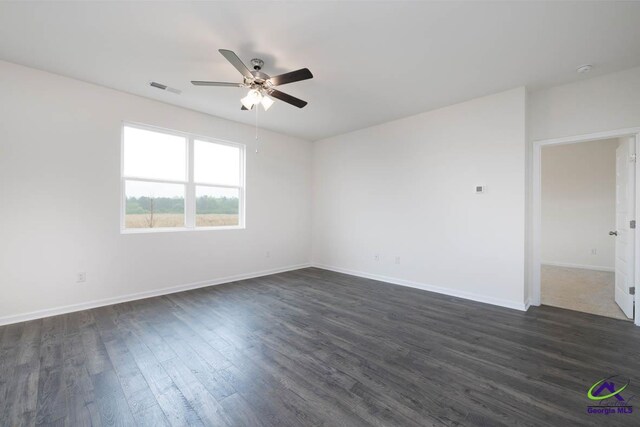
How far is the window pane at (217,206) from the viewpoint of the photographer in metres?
4.53

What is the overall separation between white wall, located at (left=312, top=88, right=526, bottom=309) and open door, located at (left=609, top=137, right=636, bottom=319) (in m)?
1.06

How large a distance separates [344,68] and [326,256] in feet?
12.7

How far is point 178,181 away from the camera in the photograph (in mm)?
4238

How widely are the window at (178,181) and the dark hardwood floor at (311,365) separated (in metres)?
1.35

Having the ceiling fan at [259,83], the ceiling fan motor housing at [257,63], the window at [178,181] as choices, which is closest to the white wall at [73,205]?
the window at [178,181]

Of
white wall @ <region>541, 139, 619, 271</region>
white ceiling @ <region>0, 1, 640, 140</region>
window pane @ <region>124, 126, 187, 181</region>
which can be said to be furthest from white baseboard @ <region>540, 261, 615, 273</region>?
window pane @ <region>124, 126, 187, 181</region>

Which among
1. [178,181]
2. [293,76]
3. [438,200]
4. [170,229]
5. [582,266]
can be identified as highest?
[293,76]

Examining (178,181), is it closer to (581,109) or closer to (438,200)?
(438,200)

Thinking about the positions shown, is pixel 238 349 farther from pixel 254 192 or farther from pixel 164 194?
pixel 254 192

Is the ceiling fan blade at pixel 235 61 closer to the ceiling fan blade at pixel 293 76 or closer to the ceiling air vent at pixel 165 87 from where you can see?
the ceiling fan blade at pixel 293 76

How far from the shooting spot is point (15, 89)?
295cm

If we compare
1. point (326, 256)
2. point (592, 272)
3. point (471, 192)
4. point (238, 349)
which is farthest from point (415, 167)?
point (592, 272)

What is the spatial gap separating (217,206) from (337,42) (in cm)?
334

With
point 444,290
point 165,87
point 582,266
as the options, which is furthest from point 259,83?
point 582,266
